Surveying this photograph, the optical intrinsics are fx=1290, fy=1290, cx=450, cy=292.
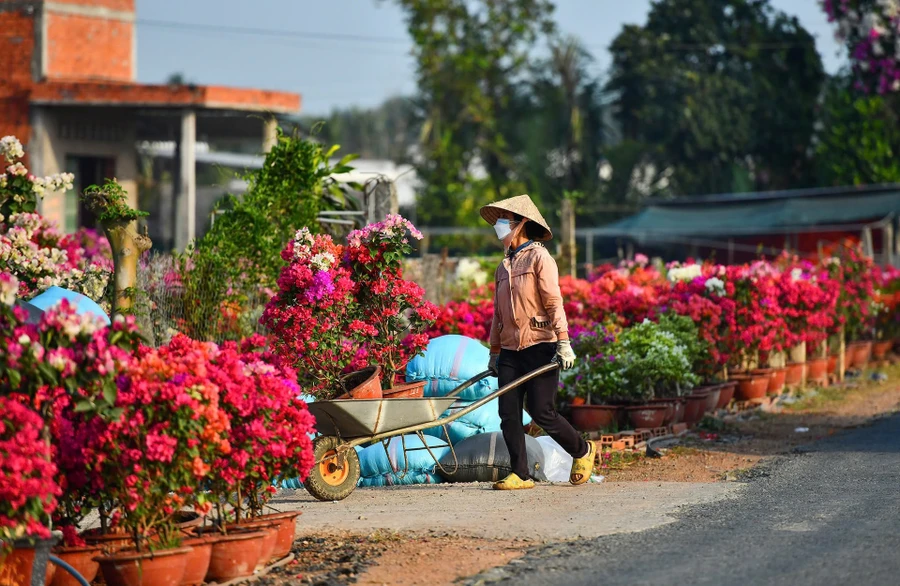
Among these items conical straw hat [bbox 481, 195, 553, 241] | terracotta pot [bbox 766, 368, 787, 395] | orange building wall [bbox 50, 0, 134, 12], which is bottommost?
terracotta pot [bbox 766, 368, 787, 395]

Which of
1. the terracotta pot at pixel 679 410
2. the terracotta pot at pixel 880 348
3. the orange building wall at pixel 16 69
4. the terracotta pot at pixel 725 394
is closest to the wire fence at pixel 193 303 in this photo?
the terracotta pot at pixel 679 410

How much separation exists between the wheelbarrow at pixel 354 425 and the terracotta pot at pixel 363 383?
23 centimetres

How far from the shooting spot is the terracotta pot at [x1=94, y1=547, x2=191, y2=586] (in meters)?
6.38

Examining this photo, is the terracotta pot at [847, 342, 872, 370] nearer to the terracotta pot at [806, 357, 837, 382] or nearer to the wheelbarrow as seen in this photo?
the terracotta pot at [806, 357, 837, 382]

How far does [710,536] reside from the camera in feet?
24.5

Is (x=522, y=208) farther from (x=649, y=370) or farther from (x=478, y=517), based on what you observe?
(x=649, y=370)

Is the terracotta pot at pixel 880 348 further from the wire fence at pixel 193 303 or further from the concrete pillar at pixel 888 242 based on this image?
the wire fence at pixel 193 303

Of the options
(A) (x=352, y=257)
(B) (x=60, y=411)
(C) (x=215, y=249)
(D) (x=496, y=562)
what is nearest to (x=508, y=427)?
(A) (x=352, y=257)

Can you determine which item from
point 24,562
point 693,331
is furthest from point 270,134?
point 24,562

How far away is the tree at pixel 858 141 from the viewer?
33.2 m

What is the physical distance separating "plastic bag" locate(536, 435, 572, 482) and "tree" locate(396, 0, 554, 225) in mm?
27378

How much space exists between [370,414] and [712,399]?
251 inches

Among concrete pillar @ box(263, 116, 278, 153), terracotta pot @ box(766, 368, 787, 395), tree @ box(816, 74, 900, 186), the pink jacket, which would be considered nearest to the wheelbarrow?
the pink jacket

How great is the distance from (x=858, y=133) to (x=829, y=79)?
3920 millimetres
